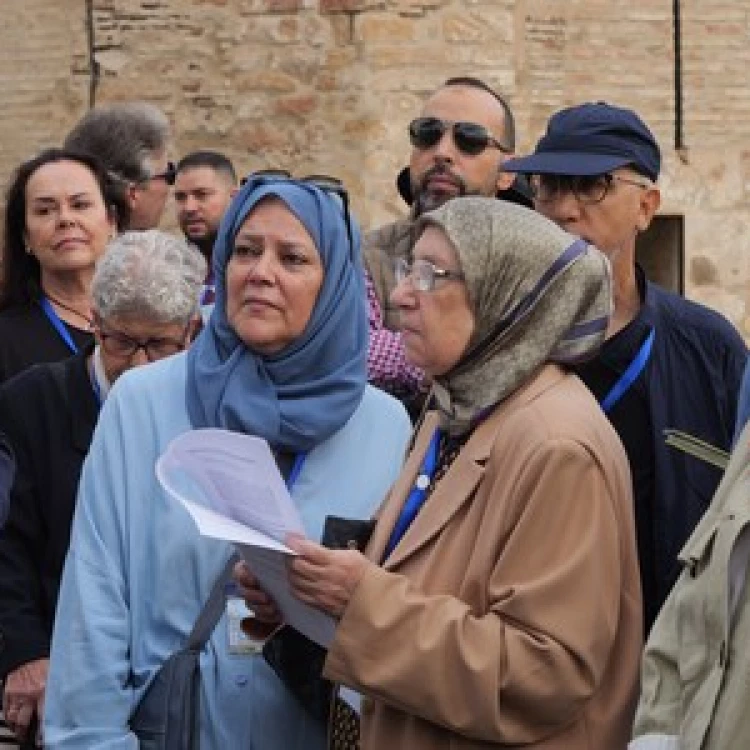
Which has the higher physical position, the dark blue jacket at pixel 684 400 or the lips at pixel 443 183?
the lips at pixel 443 183

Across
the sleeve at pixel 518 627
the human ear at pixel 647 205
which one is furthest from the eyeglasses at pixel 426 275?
the human ear at pixel 647 205

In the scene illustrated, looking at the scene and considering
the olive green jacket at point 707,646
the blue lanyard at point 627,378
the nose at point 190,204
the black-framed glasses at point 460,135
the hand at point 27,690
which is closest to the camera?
the olive green jacket at point 707,646

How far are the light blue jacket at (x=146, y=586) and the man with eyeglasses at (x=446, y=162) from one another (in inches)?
51.0

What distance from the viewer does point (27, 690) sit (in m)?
5.07

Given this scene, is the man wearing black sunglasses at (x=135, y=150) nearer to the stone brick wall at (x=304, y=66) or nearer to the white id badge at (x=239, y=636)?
the white id badge at (x=239, y=636)

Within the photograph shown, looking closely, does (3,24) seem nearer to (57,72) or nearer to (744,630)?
(57,72)

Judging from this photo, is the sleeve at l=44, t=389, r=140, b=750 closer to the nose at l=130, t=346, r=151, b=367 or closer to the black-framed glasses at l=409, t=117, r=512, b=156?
the nose at l=130, t=346, r=151, b=367

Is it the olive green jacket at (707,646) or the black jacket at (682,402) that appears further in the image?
the black jacket at (682,402)

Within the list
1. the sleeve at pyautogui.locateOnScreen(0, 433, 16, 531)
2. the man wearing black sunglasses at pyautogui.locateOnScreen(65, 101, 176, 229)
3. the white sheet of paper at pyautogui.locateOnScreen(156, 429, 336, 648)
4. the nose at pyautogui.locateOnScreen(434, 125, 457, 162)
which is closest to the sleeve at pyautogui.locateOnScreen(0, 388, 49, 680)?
the sleeve at pyautogui.locateOnScreen(0, 433, 16, 531)

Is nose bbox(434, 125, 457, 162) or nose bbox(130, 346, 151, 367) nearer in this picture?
nose bbox(130, 346, 151, 367)

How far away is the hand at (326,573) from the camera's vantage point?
377cm

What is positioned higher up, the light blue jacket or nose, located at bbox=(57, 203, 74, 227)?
nose, located at bbox=(57, 203, 74, 227)

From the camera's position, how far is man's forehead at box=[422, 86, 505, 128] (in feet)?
21.6

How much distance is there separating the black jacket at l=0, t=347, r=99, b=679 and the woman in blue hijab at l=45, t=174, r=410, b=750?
657 mm
